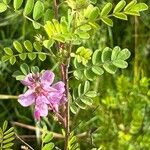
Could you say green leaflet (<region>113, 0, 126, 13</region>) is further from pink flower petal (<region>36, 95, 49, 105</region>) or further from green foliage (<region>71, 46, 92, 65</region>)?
pink flower petal (<region>36, 95, 49, 105</region>)

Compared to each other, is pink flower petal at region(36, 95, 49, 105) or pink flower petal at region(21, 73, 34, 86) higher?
pink flower petal at region(21, 73, 34, 86)

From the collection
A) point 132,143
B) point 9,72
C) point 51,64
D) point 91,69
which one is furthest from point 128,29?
point 91,69

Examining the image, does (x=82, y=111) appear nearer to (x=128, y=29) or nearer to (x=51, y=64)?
(x=51, y=64)

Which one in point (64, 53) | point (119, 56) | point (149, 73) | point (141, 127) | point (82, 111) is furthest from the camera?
point (149, 73)

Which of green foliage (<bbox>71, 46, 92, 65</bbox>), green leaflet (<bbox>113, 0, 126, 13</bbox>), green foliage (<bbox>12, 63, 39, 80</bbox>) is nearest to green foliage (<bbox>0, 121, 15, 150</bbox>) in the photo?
green foliage (<bbox>12, 63, 39, 80</bbox>)

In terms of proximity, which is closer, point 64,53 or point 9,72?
point 64,53

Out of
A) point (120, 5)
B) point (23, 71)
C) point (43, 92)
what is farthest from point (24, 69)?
point (120, 5)

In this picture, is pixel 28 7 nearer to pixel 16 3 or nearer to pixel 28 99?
pixel 16 3

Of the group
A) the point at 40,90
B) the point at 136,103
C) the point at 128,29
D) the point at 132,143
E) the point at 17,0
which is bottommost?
the point at 132,143

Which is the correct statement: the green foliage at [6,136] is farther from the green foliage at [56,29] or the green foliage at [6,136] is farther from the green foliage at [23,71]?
the green foliage at [56,29]
